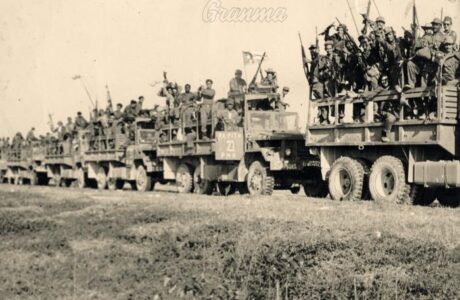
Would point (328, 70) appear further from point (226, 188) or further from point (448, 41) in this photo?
point (226, 188)

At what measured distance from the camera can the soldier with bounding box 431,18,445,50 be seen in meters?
14.4

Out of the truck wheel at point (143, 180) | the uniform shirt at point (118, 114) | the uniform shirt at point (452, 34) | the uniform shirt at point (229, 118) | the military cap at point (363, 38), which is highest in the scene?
the military cap at point (363, 38)

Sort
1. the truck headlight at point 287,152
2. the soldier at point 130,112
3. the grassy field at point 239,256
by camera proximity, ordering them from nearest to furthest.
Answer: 1. the grassy field at point 239,256
2. the truck headlight at point 287,152
3. the soldier at point 130,112

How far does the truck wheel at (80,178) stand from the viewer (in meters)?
32.5

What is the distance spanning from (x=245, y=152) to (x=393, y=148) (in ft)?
18.8

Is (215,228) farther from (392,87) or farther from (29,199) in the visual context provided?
(29,199)

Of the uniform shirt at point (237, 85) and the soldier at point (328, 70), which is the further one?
the uniform shirt at point (237, 85)

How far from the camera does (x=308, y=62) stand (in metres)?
18.1

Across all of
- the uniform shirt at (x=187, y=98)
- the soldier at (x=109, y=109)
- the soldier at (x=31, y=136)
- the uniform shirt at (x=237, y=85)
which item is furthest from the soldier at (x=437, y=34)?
the soldier at (x=31, y=136)

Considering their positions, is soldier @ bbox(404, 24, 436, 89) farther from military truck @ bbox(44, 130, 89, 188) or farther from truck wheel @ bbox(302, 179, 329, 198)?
military truck @ bbox(44, 130, 89, 188)

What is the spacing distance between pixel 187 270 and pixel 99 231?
320 centimetres

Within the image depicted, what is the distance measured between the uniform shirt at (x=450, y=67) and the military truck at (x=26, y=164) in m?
27.1

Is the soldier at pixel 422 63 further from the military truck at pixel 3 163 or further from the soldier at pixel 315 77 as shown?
the military truck at pixel 3 163

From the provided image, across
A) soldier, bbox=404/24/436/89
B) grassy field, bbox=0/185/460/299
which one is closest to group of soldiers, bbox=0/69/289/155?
soldier, bbox=404/24/436/89
